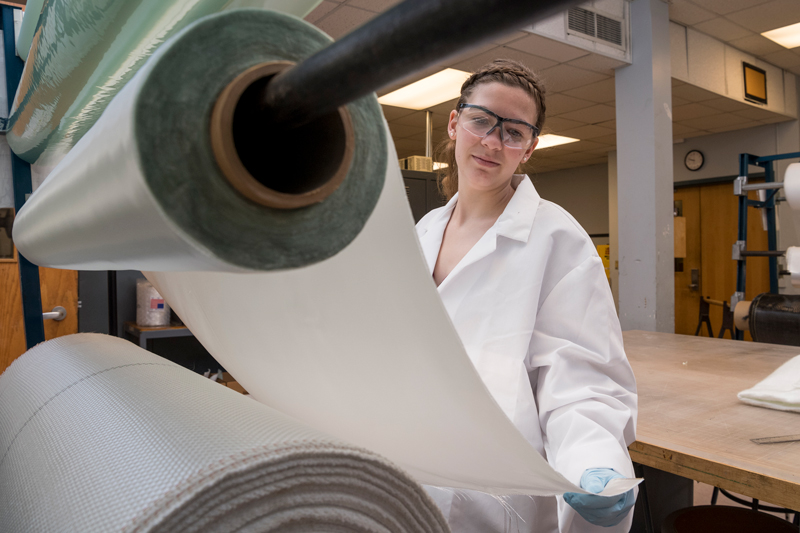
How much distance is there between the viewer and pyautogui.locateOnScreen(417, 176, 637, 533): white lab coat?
3.36 feet

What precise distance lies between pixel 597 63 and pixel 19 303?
184 inches

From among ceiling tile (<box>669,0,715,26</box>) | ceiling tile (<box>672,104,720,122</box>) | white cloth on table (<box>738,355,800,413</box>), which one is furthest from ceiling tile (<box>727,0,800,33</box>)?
white cloth on table (<box>738,355,800,413</box>)

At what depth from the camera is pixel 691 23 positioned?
498cm

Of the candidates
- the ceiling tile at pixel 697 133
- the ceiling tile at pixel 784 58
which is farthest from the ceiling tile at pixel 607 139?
the ceiling tile at pixel 784 58

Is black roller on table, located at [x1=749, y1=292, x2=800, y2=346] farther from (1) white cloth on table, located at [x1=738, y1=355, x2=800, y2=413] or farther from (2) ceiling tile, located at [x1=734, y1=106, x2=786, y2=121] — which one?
(2) ceiling tile, located at [x1=734, y1=106, x2=786, y2=121]

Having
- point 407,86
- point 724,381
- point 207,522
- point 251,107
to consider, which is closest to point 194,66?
point 251,107

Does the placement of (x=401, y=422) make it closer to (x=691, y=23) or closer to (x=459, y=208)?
(x=459, y=208)

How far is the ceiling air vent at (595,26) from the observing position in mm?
4328

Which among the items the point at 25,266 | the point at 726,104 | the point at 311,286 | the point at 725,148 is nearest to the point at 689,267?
the point at 725,148

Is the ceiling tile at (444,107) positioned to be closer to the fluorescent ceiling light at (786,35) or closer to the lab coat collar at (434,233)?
the fluorescent ceiling light at (786,35)

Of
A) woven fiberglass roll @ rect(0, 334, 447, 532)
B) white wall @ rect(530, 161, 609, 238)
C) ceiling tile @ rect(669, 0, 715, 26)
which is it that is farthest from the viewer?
white wall @ rect(530, 161, 609, 238)

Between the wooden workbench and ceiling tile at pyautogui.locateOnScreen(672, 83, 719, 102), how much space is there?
386 centimetres

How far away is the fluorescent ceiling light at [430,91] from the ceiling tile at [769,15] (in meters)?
2.51

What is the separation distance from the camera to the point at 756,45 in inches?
213
